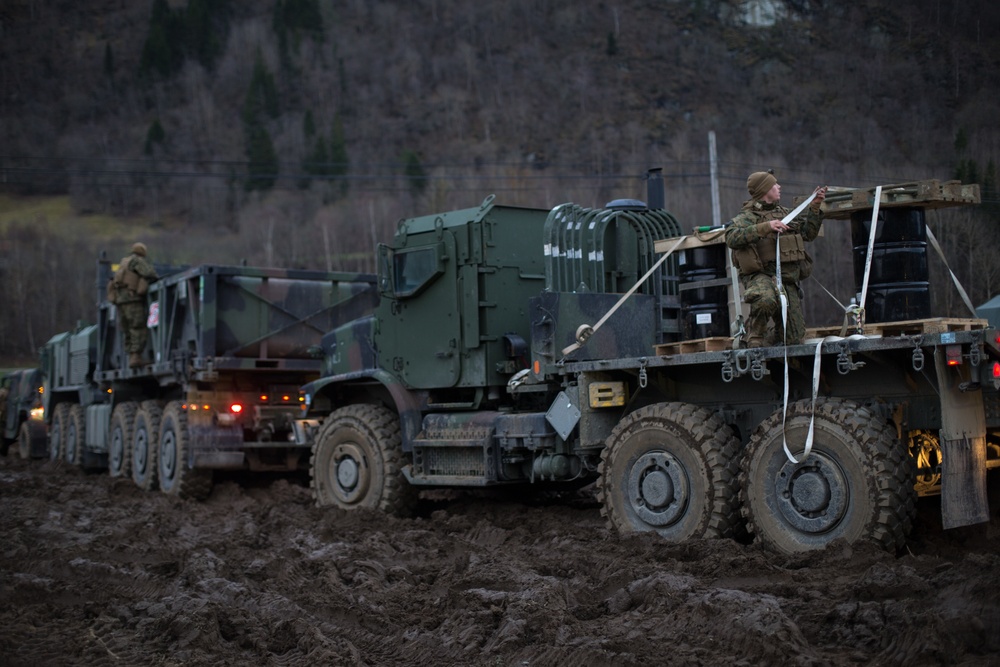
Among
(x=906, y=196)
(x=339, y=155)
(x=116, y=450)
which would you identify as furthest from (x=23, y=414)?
(x=339, y=155)

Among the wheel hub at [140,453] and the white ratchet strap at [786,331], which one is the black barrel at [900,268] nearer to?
the white ratchet strap at [786,331]

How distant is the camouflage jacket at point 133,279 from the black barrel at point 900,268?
38.5 ft

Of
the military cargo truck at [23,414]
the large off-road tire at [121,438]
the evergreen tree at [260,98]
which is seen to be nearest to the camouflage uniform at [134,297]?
the large off-road tire at [121,438]

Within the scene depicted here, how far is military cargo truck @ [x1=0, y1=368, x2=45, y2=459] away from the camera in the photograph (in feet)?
75.3

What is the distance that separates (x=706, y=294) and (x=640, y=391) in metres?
0.96

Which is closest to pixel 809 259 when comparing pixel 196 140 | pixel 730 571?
pixel 730 571

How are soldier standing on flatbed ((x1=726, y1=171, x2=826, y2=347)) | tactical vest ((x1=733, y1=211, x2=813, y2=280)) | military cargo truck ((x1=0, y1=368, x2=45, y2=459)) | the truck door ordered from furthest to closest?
1. military cargo truck ((x1=0, y1=368, x2=45, y2=459))
2. the truck door
3. tactical vest ((x1=733, y1=211, x2=813, y2=280))
4. soldier standing on flatbed ((x1=726, y1=171, x2=826, y2=347))

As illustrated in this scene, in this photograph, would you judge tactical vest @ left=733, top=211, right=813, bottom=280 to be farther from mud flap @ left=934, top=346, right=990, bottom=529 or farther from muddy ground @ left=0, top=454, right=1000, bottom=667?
muddy ground @ left=0, top=454, right=1000, bottom=667

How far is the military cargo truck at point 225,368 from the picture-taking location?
48.6 ft

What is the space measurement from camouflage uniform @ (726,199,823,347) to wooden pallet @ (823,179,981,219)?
0.18 meters

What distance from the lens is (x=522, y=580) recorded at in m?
7.54

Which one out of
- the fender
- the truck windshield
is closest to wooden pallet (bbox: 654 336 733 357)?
the truck windshield

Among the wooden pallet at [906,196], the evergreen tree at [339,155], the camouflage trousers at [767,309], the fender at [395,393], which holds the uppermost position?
the evergreen tree at [339,155]

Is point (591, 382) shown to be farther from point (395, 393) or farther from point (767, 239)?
point (395, 393)
